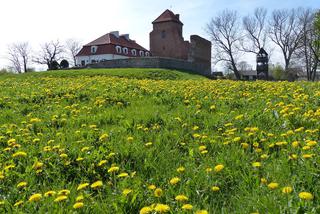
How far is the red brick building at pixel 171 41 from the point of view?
46844 millimetres

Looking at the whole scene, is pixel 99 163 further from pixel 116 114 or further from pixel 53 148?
pixel 116 114

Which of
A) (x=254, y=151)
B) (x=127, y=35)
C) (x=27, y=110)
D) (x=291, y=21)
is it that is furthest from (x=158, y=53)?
(x=254, y=151)

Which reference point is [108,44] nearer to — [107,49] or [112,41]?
[107,49]

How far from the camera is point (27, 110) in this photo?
6.69 m

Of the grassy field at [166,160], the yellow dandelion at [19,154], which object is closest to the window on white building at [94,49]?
the grassy field at [166,160]

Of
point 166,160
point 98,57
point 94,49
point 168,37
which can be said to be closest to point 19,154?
point 166,160

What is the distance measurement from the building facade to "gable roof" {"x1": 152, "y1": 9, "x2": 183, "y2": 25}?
11356 mm

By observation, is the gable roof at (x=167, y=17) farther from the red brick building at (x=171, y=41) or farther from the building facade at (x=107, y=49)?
the building facade at (x=107, y=49)

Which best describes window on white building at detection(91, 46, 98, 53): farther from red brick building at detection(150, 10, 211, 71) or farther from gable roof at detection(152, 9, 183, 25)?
→ gable roof at detection(152, 9, 183, 25)

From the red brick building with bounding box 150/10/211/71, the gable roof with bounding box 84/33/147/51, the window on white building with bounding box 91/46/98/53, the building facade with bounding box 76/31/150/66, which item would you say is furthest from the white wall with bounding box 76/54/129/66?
the red brick building with bounding box 150/10/211/71

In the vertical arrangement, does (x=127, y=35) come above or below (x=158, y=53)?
above

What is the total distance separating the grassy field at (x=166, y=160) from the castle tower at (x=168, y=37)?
4169 cm

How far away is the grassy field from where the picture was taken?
259 cm

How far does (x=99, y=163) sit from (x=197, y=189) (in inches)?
39.5
